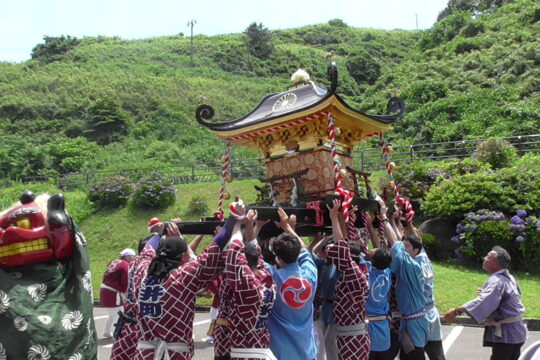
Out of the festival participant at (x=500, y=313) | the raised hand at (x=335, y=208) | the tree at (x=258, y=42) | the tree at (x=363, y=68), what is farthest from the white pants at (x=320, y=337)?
the tree at (x=258, y=42)

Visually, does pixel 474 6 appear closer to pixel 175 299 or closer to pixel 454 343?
pixel 454 343

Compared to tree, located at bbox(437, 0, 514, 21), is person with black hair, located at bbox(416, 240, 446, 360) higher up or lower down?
lower down

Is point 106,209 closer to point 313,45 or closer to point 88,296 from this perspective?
point 88,296

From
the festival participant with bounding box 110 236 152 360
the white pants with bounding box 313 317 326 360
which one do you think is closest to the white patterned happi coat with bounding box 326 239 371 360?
the white pants with bounding box 313 317 326 360

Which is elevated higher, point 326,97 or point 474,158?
point 326,97

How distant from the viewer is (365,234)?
6.95 metres

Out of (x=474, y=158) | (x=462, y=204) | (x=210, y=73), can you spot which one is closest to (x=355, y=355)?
(x=462, y=204)

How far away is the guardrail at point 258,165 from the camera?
1984cm

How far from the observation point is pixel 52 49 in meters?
59.5

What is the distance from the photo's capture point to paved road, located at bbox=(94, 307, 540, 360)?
7.91 meters

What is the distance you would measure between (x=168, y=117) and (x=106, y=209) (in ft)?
68.7

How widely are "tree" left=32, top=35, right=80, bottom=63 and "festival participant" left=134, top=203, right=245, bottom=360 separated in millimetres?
59292

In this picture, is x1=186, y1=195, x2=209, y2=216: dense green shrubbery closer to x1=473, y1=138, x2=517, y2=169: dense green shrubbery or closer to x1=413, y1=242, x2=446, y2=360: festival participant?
x1=473, y1=138, x2=517, y2=169: dense green shrubbery

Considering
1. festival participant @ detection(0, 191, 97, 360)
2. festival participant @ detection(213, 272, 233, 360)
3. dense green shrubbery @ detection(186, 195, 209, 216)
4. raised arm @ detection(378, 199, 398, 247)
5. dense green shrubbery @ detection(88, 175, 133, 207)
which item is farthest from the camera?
dense green shrubbery @ detection(88, 175, 133, 207)
